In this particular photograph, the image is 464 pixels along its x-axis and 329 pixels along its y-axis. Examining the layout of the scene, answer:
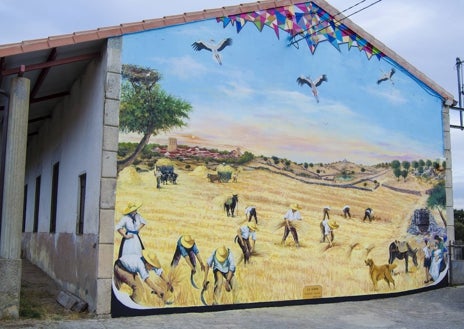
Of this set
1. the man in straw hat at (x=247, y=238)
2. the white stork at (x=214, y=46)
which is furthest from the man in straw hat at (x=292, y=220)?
the white stork at (x=214, y=46)

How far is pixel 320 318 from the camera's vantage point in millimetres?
8758

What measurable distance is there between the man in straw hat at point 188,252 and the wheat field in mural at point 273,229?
0.28 feet

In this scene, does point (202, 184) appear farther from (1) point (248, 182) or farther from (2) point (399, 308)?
(2) point (399, 308)

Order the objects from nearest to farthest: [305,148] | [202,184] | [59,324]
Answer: [59,324] → [202,184] → [305,148]

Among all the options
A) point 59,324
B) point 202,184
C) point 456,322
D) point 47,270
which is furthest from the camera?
point 47,270

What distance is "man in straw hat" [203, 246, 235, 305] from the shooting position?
901cm

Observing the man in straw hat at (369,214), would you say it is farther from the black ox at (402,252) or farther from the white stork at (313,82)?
the white stork at (313,82)

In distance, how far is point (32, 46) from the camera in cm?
773

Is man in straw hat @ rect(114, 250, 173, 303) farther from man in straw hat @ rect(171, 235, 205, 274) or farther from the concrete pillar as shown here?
the concrete pillar

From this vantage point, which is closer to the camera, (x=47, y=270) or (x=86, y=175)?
(x=86, y=175)

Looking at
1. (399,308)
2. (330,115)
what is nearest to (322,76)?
(330,115)

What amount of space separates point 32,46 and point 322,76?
20.0 feet

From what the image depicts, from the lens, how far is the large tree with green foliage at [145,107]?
8.70m

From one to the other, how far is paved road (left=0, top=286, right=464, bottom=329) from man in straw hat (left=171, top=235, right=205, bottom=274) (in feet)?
2.83
